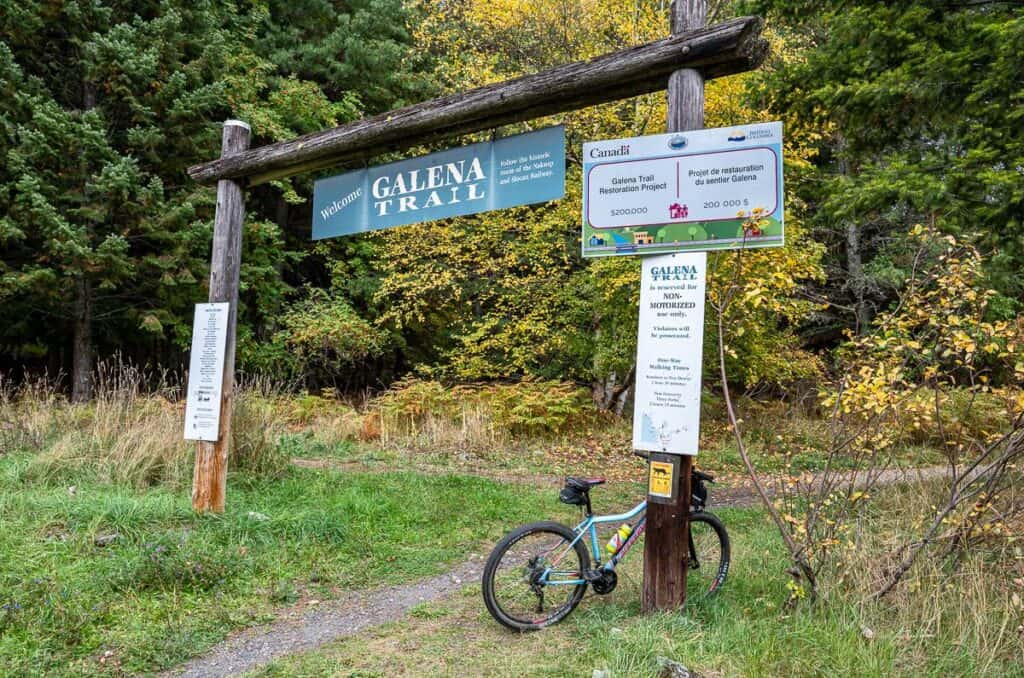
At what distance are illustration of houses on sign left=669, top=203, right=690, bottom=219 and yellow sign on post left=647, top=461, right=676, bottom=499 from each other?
1.39 m

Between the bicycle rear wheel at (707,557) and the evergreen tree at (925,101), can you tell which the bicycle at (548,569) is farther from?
the evergreen tree at (925,101)

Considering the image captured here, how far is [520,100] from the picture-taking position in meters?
4.29

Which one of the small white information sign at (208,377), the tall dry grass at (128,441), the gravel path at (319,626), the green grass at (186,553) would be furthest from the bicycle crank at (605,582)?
the tall dry grass at (128,441)

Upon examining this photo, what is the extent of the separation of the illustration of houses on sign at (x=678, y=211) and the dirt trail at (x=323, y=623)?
288 centimetres

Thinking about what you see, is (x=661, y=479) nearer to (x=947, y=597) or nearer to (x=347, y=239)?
(x=947, y=597)

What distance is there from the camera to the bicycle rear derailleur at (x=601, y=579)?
374 cm

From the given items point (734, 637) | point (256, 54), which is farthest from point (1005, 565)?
point (256, 54)

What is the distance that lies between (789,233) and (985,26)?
438cm

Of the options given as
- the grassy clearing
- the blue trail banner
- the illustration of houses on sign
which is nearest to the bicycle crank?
the grassy clearing

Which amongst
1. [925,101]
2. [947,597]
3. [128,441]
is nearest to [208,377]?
[128,441]

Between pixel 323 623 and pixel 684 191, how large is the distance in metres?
3.34

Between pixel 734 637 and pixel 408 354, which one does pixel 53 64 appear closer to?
pixel 408 354

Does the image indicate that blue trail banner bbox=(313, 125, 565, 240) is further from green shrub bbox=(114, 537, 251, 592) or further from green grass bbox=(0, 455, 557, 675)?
green shrub bbox=(114, 537, 251, 592)

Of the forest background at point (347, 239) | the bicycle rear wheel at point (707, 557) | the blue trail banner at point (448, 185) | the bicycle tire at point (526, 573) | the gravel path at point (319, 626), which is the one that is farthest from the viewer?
the forest background at point (347, 239)
